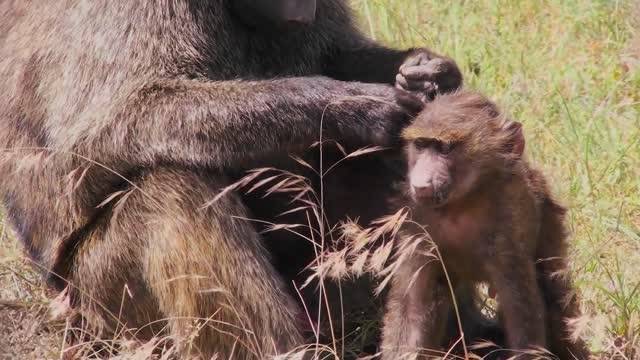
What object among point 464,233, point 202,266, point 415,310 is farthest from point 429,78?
point 202,266

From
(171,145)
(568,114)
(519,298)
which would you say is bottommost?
(568,114)

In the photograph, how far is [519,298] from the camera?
383cm

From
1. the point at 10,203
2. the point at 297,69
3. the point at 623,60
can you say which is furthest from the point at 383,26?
the point at 10,203

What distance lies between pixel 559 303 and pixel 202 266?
106 centimetres

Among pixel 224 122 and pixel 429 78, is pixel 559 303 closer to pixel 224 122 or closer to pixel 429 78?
pixel 429 78

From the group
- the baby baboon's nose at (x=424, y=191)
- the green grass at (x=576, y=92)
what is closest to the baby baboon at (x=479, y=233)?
the baby baboon's nose at (x=424, y=191)

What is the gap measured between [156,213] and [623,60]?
3.16 metres

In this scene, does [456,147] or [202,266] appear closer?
[456,147]

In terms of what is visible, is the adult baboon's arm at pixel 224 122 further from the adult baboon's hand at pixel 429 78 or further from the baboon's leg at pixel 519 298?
the baboon's leg at pixel 519 298

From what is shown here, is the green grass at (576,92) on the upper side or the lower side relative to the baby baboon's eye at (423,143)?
lower

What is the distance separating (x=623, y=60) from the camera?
656cm

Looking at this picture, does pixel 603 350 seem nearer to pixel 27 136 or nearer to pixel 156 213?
pixel 156 213

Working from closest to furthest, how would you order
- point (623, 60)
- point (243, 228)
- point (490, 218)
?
1. point (490, 218)
2. point (243, 228)
3. point (623, 60)

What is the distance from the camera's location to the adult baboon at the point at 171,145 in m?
4.13
